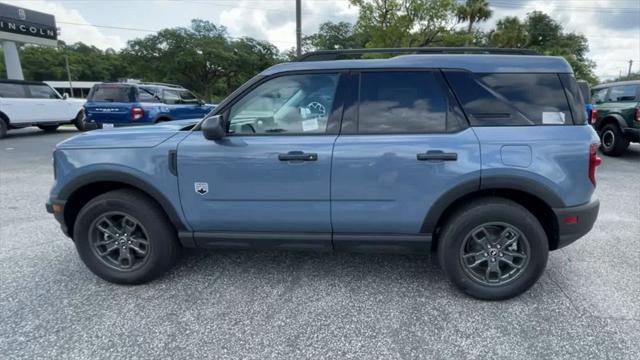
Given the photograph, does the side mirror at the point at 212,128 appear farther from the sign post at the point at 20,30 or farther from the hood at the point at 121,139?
the sign post at the point at 20,30

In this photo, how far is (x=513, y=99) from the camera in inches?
102

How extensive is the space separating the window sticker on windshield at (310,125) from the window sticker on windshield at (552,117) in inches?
63.7

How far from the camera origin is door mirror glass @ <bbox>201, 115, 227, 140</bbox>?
2557mm

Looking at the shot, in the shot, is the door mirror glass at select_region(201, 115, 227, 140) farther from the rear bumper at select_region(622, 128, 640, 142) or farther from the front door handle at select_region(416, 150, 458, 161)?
the rear bumper at select_region(622, 128, 640, 142)

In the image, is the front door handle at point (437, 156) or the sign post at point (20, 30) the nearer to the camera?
the front door handle at point (437, 156)

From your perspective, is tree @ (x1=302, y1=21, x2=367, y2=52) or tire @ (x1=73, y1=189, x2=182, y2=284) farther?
tree @ (x1=302, y1=21, x2=367, y2=52)

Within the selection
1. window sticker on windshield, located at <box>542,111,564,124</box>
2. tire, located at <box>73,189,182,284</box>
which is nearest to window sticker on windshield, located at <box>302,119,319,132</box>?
tire, located at <box>73,189,182,284</box>

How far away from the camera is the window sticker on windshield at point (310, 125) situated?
272cm

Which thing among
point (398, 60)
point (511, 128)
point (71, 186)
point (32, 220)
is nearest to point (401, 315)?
point (511, 128)

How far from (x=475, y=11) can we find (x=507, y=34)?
15.3ft

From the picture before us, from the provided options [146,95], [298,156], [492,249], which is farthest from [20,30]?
[492,249]

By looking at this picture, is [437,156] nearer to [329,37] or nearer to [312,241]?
[312,241]

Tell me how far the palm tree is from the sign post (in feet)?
85.0

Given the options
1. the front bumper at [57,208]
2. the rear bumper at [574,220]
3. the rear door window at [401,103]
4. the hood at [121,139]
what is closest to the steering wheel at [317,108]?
the rear door window at [401,103]
